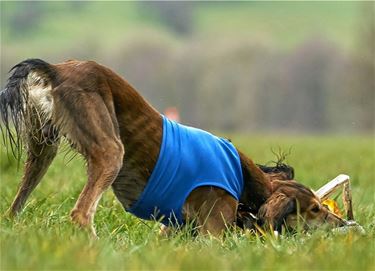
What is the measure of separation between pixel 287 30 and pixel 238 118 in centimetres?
3309

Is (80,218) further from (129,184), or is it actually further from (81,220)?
(129,184)

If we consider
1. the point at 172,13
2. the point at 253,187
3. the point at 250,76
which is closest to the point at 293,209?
the point at 253,187

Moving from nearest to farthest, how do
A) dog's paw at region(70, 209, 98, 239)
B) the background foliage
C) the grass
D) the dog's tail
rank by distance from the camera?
the grass
dog's paw at region(70, 209, 98, 239)
the dog's tail
the background foliage

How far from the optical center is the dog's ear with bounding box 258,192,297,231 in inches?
258

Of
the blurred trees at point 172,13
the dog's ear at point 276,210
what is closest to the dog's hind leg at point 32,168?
the dog's ear at point 276,210

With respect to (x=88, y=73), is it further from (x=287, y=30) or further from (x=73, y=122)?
(x=287, y=30)

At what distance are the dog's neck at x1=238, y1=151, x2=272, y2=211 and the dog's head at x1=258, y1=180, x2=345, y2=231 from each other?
2.4 inches

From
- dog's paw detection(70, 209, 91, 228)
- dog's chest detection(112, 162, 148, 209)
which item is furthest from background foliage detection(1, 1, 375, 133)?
dog's paw detection(70, 209, 91, 228)

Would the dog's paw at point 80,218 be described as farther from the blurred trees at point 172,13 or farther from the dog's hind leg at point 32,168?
the blurred trees at point 172,13

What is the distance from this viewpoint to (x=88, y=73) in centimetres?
594

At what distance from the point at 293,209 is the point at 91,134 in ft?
5.73

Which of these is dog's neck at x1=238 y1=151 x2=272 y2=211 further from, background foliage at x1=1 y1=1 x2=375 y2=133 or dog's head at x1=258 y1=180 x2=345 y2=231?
background foliage at x1=1 y1=1 x2=375 y2=133

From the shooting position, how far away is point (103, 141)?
5.79 meters

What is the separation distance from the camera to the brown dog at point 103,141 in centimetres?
578
